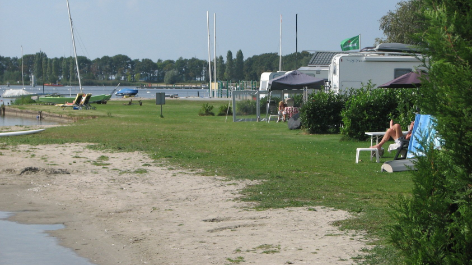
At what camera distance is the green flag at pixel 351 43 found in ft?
116

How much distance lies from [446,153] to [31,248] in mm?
5069

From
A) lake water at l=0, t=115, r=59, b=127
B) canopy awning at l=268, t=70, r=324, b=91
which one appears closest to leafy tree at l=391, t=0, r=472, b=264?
canopy awning at l=268, t=70, r=324, b=91

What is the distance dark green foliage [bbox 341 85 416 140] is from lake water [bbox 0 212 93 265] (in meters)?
12.0

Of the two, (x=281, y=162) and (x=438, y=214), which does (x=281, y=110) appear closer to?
(x=281, y=162)

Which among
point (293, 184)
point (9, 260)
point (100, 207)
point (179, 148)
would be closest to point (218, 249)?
point (9, 260)

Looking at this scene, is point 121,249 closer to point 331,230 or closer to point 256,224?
point 256,224

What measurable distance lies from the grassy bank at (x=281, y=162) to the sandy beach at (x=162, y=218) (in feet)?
1.54

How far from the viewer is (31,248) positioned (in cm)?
688

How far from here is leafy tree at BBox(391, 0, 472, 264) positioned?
3.80 m

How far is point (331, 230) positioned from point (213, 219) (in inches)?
65.9

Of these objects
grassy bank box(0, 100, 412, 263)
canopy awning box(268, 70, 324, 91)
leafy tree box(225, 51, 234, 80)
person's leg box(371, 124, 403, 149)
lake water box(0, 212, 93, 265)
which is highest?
leafy tree box(225, 51, 234, 80)

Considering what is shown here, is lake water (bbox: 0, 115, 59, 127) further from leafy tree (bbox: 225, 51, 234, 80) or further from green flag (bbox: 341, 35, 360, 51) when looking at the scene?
leafy tree (bbox: 225, 51, 234, 80)

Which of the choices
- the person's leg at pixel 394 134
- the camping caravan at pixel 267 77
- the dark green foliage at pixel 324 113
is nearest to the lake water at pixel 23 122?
Result: the camping caravan at pixel 267 77

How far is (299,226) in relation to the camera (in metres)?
7.05
